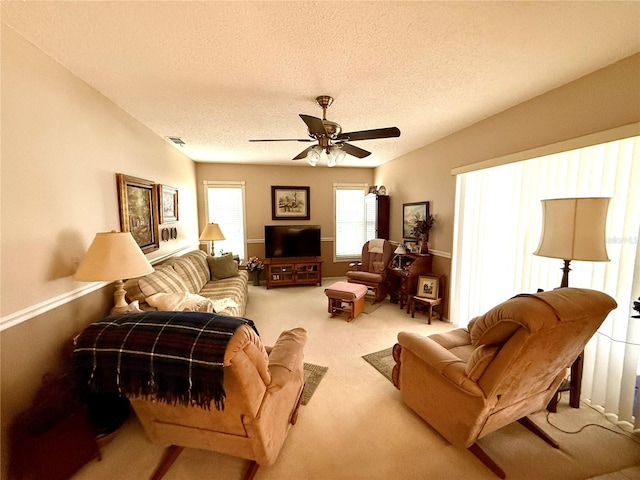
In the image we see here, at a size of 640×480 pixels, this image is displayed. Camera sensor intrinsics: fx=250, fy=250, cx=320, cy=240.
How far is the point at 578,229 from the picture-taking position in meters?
1.64

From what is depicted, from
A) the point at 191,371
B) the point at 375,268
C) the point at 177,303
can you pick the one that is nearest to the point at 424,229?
the point at 375,268

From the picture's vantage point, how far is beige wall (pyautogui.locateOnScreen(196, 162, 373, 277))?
5.19m

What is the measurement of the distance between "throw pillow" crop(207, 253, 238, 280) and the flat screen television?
41.9 inches

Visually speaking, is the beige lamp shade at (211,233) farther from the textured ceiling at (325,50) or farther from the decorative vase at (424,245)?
the decorative vase at (424,245)

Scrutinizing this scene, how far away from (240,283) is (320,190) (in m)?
2.81

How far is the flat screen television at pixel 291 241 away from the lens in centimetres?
512

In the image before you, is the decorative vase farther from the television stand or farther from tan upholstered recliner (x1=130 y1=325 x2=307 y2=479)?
tan upholstered recliner (x1=130 y1=325 x2=307 y2=479)

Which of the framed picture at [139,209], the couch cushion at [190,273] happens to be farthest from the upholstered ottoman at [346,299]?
the framed picture at [139,209]

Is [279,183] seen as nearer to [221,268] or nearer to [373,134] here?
[221,268]

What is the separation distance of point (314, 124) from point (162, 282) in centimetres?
211

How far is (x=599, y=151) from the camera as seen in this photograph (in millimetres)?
1979

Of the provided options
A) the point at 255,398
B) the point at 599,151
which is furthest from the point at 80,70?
the point at 599,151

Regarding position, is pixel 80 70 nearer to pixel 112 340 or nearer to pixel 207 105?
pixel 207 105

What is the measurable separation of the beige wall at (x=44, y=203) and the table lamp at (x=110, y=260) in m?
0.21
